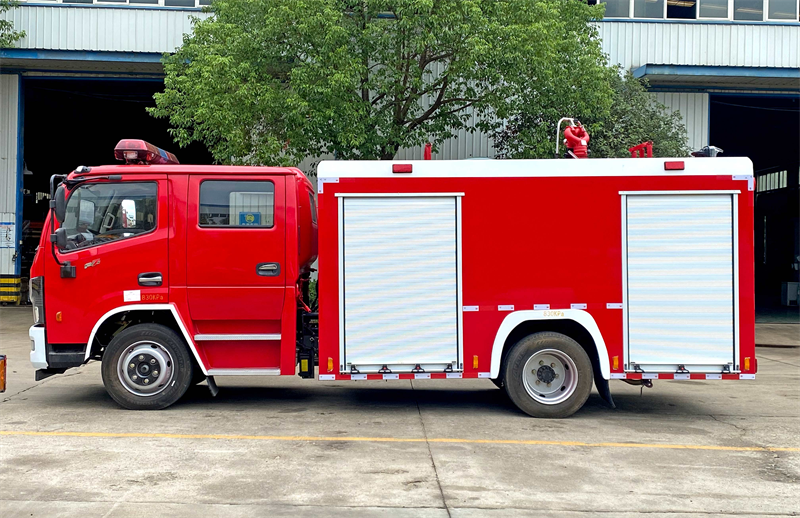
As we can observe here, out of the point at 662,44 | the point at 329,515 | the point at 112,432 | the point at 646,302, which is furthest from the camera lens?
the point at 662,44

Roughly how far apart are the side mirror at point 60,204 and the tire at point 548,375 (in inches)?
204

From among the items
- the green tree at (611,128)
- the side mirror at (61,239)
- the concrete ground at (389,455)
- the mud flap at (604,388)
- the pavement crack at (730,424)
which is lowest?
the pavement crack at (730,424)

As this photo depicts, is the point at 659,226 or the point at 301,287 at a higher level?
the point at 659,226

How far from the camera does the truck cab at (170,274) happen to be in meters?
8.33

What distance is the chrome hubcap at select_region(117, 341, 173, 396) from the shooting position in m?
8.42

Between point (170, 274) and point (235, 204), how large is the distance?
1.06m

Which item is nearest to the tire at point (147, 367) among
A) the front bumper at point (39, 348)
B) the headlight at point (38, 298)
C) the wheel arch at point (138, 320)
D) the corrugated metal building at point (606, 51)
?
the wheel arch at point (138, 320)

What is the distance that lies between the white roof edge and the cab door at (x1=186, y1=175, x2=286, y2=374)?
85 cm

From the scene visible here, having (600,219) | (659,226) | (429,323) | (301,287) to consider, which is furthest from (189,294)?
(659,226)

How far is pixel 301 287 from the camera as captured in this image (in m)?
8.73

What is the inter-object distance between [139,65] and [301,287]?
51.0 ft

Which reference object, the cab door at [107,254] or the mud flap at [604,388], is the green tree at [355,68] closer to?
the cab door at [107,254]

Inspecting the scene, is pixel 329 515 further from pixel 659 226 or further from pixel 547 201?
pixel 659 226

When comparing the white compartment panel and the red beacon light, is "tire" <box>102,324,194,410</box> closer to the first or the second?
the red beacon light
